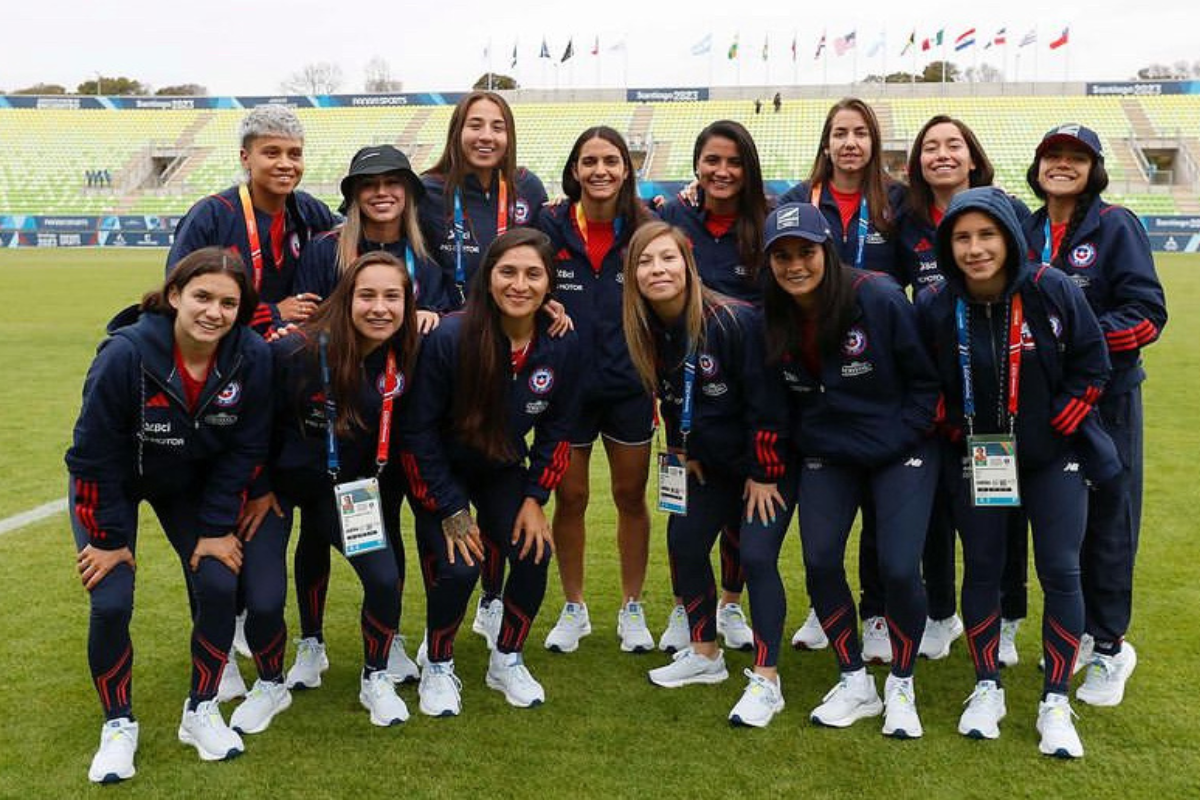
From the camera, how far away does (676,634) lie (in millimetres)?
4113

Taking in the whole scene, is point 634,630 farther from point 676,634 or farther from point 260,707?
point 260,707

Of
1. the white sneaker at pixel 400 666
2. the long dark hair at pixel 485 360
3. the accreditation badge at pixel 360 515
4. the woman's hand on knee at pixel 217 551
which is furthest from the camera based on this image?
the white sneaker at pixel 400 666

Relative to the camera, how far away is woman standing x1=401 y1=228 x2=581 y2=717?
345 cm

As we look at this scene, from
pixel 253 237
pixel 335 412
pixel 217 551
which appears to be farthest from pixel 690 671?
pixel 253 237

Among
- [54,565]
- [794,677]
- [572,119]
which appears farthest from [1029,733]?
[572,119]

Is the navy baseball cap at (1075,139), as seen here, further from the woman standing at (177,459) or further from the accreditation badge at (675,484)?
the woman standing at (177,459)

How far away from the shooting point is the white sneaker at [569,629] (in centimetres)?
409

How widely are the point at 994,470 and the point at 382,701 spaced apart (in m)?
2.07

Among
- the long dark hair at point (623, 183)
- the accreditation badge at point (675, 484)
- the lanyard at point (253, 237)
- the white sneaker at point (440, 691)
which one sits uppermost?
the long dark hair at point (623, 183)

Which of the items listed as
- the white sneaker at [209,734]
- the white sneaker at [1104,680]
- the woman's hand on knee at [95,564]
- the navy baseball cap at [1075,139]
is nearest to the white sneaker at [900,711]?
the white sneaker at [1104,680]

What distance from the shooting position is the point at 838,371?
130 inches

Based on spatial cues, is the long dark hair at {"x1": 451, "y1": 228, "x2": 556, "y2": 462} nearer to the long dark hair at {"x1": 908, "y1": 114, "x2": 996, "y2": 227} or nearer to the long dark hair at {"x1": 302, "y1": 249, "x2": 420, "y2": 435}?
the long dark hair at {"x1": 302, "y1": 249, "x2": 420, "y2": 435}

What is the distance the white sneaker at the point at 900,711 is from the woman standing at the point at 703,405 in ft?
1.17

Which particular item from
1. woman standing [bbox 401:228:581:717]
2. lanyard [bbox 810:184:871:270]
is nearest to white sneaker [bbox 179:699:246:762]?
woman standing [bbox 401:228:581:717]
